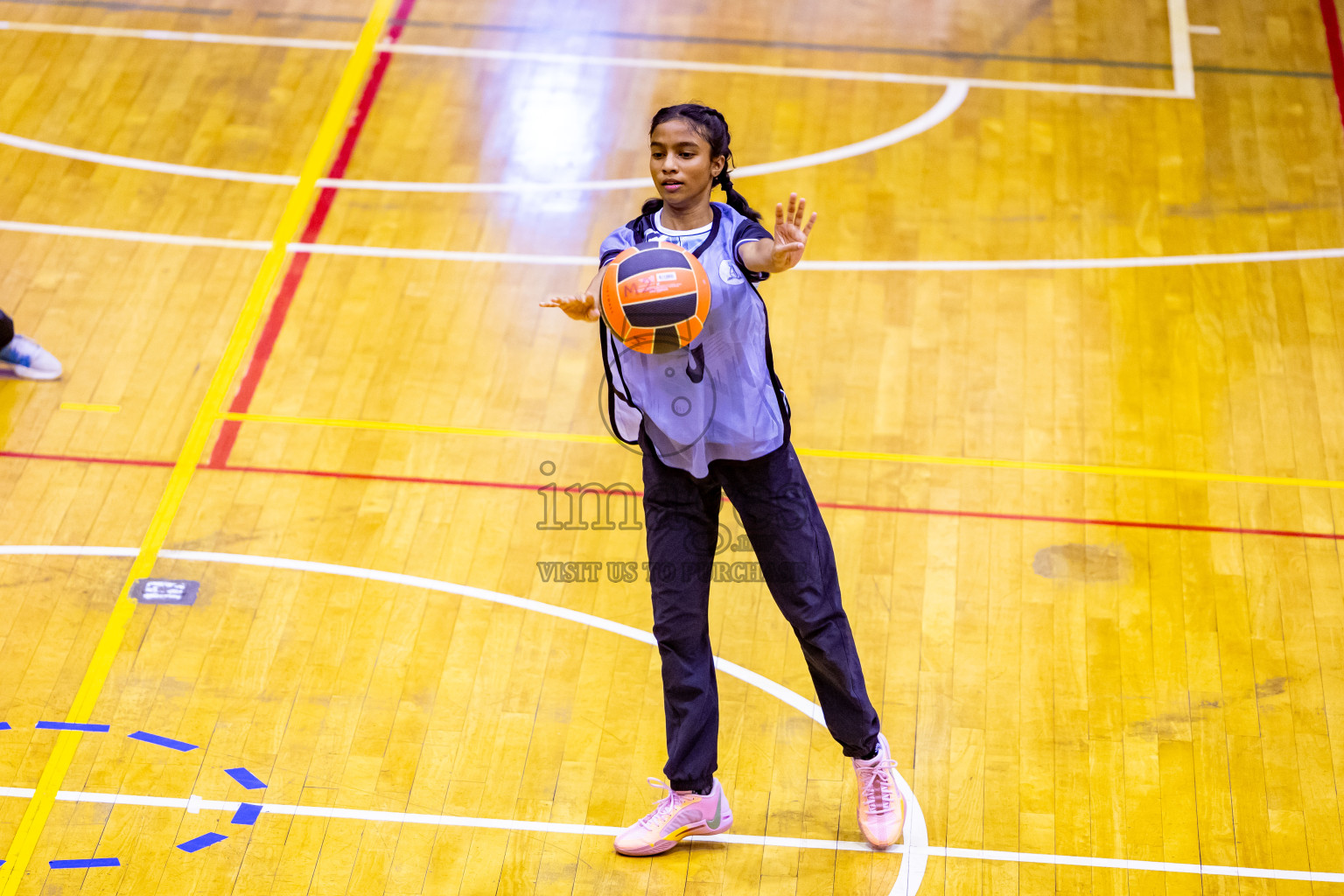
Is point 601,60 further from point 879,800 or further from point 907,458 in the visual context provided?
point 879,800

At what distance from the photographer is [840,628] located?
3.51 m

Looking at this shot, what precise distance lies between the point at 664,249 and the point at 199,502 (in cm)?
247

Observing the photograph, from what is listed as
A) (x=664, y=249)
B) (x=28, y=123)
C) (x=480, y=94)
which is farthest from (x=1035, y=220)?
(x=28, y=123)

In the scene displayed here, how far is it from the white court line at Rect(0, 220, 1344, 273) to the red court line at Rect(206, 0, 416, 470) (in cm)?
16

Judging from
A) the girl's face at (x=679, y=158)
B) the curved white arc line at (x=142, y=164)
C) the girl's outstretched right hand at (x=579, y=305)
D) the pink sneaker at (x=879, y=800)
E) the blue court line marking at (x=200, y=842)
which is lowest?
the pink sneaker at (x=879, y=800)

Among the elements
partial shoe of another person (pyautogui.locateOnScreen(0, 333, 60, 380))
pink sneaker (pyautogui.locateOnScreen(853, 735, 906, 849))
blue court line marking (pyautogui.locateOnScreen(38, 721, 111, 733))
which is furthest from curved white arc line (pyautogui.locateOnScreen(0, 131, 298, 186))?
pink sneaker (pyautogui.locateOnScreen(853, 735, 906, 849))

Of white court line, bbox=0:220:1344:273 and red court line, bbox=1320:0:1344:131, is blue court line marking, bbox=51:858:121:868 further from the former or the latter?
red court line, bbox=1320:0:1344:131

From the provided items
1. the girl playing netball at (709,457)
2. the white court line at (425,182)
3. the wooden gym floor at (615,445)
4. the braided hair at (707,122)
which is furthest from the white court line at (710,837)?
the white court line at (425,182)

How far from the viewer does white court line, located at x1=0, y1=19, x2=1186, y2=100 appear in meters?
6.68

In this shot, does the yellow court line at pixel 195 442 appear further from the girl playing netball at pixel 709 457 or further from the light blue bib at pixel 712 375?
the light blue bib at pixel 712 375

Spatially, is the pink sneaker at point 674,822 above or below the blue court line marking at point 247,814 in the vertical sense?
below

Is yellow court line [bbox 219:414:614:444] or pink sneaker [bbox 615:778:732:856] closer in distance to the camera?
pink sneaker [bbox 615:778:732:856]

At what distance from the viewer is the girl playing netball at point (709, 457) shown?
10.5 ft

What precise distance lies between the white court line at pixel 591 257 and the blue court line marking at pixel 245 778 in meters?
2.53
